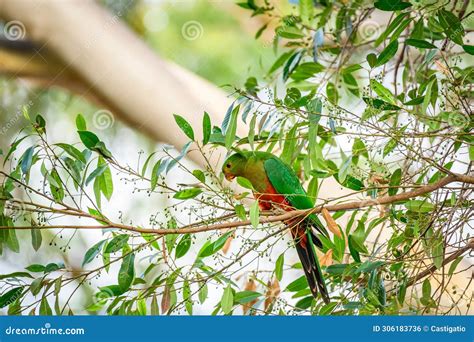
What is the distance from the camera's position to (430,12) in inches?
52.9

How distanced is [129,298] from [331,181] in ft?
3.46

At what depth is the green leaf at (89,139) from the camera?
1262 mm

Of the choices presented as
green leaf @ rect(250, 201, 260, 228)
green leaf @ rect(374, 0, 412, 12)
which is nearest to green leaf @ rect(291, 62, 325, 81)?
green leaf @ rect(374, 0, 412, 12)

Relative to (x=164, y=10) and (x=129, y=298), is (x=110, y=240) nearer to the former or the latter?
(x=129, y=298)

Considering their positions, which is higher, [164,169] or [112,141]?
[112,141]

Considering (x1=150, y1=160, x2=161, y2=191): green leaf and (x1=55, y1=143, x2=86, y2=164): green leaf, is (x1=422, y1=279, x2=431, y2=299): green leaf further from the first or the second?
(x1=55, y1=143, x2=86, y2=164): green leaf

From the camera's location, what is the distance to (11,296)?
1.36 m

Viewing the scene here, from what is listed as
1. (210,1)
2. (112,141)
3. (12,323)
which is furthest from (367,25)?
(12,323)

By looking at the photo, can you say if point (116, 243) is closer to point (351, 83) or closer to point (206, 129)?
point (206, 129)

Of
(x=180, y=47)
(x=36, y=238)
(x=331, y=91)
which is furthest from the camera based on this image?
(x=180, y=47)

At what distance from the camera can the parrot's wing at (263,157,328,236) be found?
1.67 meters

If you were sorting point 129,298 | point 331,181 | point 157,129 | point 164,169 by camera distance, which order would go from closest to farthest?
point 164,169 < point 129,298 < point 331,181 < point 157,129

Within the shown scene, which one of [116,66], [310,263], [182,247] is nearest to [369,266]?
[310,263]

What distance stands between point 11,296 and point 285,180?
690 millimetres
